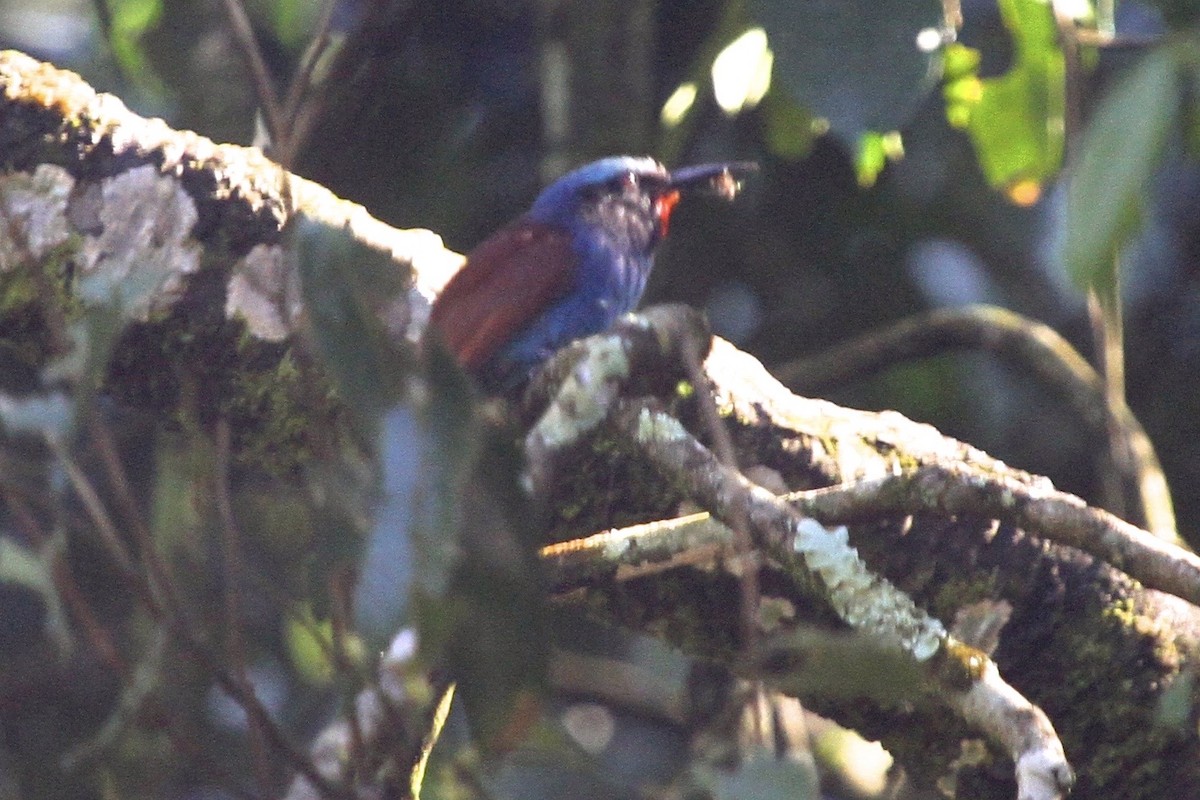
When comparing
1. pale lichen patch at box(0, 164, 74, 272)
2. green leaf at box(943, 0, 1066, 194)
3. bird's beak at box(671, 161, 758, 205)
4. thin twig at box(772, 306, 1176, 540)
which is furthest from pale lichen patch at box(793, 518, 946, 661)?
bird's beak at box(671, 161, 758, 205)

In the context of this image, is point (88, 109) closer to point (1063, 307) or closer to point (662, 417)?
→ point (662, 417)

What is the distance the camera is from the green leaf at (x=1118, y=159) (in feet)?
7.80

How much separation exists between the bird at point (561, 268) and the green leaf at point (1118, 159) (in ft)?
3.50

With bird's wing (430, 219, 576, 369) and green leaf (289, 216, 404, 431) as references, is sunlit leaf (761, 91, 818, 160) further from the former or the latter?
green leaf (289, 216, 404, 431)

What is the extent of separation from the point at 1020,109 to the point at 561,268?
40.2 inches

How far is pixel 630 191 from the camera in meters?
3.92

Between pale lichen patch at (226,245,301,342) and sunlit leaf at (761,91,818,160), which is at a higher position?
pale lichen patch at (226,245,301,342)

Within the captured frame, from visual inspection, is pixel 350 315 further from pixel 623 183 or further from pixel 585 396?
pixel 623 183

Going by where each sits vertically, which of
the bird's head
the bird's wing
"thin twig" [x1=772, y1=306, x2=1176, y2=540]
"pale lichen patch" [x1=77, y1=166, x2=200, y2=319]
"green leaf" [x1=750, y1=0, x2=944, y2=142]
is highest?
"pale lichen patch" [x1=77, y1=166, x2=200, y2=319]

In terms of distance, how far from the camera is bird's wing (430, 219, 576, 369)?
292 cm

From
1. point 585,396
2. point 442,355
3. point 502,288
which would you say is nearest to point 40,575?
point 585,396

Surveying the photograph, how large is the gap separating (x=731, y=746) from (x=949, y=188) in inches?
93.6

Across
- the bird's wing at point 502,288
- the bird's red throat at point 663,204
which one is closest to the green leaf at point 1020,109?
the bird's red throat at point 663,204

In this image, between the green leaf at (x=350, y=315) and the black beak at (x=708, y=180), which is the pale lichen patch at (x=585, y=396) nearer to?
the green leaf at (x=350, y=315)
